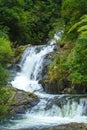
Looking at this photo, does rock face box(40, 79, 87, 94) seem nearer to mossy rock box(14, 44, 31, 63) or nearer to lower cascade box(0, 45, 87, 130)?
lower cascade box(0, 45, 87, 130)

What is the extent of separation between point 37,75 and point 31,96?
457 centimetres

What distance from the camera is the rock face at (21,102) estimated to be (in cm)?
1752

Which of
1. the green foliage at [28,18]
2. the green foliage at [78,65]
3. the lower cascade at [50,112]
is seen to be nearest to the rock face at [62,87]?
the lower cascade at [50,112]

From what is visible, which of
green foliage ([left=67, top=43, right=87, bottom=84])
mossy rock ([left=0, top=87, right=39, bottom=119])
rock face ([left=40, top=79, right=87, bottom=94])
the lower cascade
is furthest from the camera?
rock face ([left=40, top=79, right=87, bottom=94])

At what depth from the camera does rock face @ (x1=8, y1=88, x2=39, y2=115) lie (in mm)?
17516

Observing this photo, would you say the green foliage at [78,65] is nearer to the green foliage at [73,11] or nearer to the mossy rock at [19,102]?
the mossy rock at [19,102]

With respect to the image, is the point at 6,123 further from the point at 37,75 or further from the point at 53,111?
the point at 37,75

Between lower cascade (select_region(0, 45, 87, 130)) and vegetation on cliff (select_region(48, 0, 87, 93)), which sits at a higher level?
vegetation on cliff (select_region(48, 0, 87, 93))

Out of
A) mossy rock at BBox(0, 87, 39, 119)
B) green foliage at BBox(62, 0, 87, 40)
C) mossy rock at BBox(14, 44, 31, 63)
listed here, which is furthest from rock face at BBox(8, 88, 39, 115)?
mossy rock at BBox(14, 44, 31, 63)

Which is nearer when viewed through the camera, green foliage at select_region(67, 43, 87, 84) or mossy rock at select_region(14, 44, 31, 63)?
green foliage at select_region(67, 43, 87, 84)

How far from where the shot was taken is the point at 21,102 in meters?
18.0

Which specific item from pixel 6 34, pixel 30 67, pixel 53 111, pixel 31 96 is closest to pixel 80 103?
pixel 53 111

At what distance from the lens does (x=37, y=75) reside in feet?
76.2

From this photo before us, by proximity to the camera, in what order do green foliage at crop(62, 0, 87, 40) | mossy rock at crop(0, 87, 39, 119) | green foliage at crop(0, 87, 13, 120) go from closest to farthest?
1. green foliage at crop(0, 87, 13, 120)
2. mossy rock at crop(0, 87, 39, 119)
3. green foliage at crop(62, 0, 87, 40)
